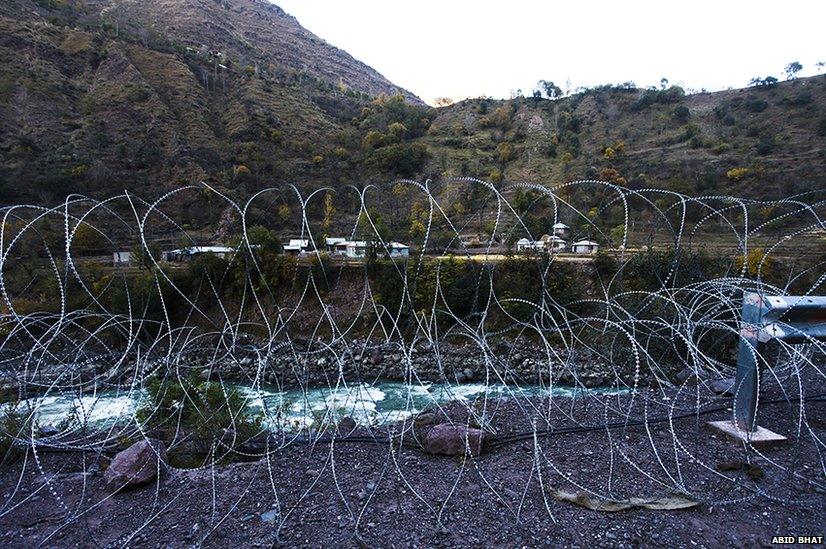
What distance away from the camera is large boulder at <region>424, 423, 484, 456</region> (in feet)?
24.6

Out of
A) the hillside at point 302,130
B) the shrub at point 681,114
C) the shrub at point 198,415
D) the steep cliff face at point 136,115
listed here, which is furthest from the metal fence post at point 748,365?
the shrub at point 681,114

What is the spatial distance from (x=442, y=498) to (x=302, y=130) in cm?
6129

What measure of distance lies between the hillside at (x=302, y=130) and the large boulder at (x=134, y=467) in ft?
116

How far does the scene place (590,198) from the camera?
40375mm

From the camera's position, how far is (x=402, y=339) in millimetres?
7125

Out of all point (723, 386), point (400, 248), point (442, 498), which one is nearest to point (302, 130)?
point (400, 248)

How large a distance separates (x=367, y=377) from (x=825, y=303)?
16112 millimetres

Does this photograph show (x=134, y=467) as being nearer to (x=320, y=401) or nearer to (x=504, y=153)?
(x=320, y=401)

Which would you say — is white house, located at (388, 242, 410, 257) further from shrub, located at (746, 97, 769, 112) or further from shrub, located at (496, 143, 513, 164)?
shrub, located at (746, 97, 769, 112)

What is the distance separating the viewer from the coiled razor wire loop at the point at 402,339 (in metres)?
6.98

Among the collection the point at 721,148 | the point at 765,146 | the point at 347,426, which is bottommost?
the point at 347,426

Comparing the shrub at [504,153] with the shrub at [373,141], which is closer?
the shrub at [504,153]

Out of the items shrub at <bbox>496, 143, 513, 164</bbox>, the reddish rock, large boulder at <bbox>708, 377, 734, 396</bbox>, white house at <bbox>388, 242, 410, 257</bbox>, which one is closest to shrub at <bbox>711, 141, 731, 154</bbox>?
shrub at <bbox>496, 143, 513, 164</bbox>

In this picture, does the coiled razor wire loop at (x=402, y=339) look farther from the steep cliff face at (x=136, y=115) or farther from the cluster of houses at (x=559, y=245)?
the steep cliff face at (x=136, y=115)
